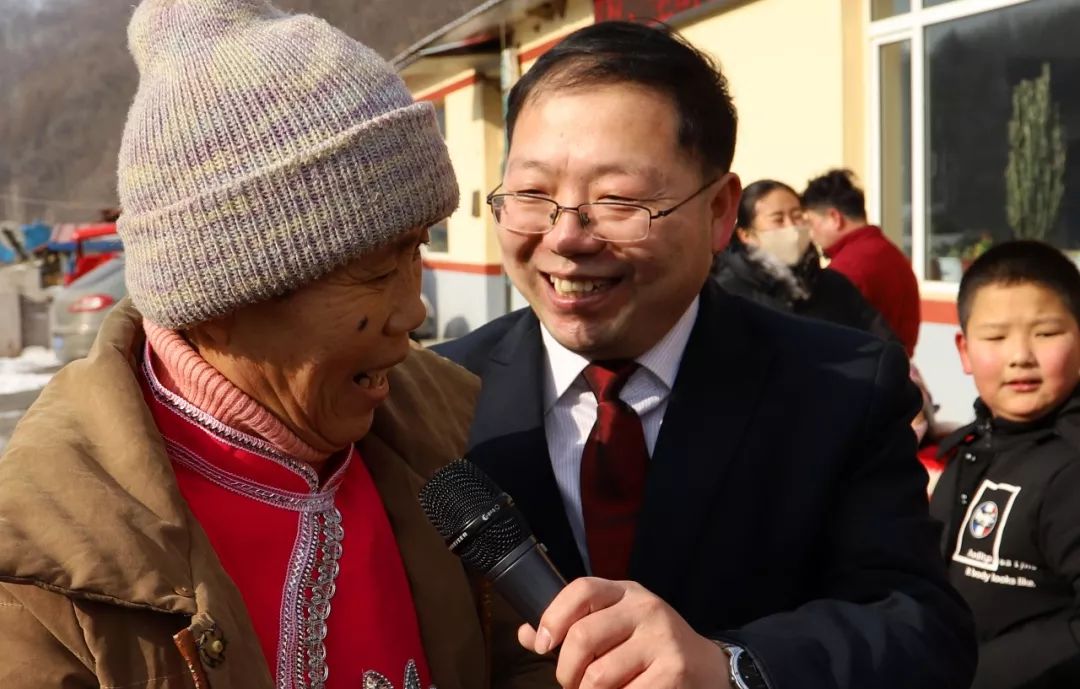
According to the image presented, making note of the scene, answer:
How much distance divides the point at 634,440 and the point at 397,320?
524mm

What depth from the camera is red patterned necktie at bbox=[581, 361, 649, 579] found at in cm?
192

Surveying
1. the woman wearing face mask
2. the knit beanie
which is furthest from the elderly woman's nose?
the woman wearing face mask

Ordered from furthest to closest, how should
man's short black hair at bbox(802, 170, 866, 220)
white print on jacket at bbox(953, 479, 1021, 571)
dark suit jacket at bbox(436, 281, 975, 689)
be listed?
1. man's short black hair at bbox(802, 170, 866, 220)
2. white print on jacket at bbox(953, 479, 1021, 571)
3. dark suit jacket at bbox(436, 281, 975, 689)

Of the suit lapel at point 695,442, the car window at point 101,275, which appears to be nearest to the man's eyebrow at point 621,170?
the suit lapel at point 695,442

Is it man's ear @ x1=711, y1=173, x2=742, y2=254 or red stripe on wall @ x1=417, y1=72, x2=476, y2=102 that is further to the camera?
red stripe on wall @ x1=417, y1=72, x2=476, y2=102

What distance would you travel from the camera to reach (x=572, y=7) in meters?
12.6

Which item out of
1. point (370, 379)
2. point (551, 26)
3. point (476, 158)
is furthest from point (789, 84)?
point (476, 158)

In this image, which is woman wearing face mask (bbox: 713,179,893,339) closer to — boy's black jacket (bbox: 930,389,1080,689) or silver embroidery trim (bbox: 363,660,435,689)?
boy's black jacket (bbox: 930,389,1080,689)

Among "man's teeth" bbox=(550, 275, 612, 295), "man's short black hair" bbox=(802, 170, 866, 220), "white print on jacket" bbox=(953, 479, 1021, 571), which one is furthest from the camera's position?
"man's short black hair" bbox=(802, 170, 866, 220)

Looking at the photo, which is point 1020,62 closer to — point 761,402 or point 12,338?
point 761,402

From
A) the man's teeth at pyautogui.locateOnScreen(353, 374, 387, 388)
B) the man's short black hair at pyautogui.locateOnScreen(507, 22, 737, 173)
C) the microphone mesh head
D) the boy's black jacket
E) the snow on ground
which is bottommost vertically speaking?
the snow on ground

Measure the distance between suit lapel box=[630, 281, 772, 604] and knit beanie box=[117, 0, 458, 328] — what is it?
0.61 metres

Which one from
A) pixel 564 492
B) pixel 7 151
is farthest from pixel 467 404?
pixel 7 151

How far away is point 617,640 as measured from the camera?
55.2 inches
